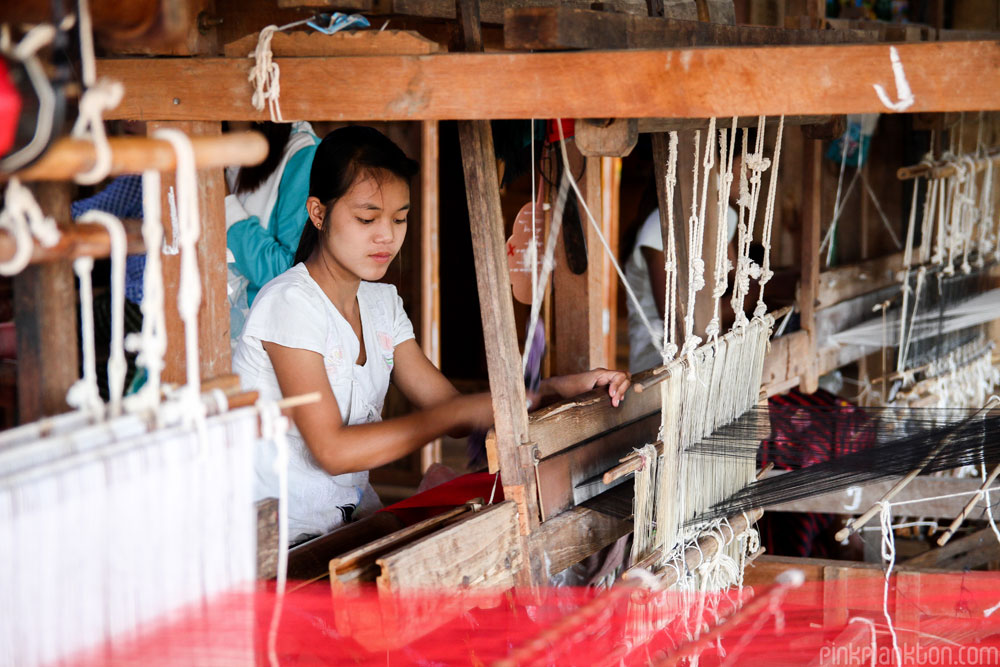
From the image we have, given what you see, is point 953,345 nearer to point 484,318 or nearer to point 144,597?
point 484,318

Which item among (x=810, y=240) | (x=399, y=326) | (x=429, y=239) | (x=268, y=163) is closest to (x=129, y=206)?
(x=268, y=163)

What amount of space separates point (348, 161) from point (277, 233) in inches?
36.3

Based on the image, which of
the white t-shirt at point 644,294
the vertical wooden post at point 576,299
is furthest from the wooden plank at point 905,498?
the vertical wooden post at point 576,299

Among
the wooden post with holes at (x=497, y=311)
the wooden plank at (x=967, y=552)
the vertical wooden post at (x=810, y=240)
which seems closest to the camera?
the wooden post with holes at (x=497, y=311)

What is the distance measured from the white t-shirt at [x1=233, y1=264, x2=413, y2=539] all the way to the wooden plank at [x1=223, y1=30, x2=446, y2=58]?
630 millimetres

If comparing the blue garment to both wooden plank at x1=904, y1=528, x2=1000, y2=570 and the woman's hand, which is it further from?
wooden plank at x1=904, y1=528, x2=1000, y2=570

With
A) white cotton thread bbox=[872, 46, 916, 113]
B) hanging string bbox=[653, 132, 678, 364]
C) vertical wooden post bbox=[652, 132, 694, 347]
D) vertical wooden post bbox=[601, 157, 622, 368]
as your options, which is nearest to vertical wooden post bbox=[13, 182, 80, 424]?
white cotton thread bbox=[872, 46, 916, 113]

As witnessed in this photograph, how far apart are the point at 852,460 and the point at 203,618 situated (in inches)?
64.4

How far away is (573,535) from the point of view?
213 centimetres

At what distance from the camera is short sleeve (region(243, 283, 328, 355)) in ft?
7.13

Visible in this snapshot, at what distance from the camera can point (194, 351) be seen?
4.03ft

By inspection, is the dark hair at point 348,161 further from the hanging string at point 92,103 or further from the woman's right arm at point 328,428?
the hanging string at point 92,103

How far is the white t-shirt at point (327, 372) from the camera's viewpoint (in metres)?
2.21

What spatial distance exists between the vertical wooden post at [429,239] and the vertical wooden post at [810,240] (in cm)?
150
